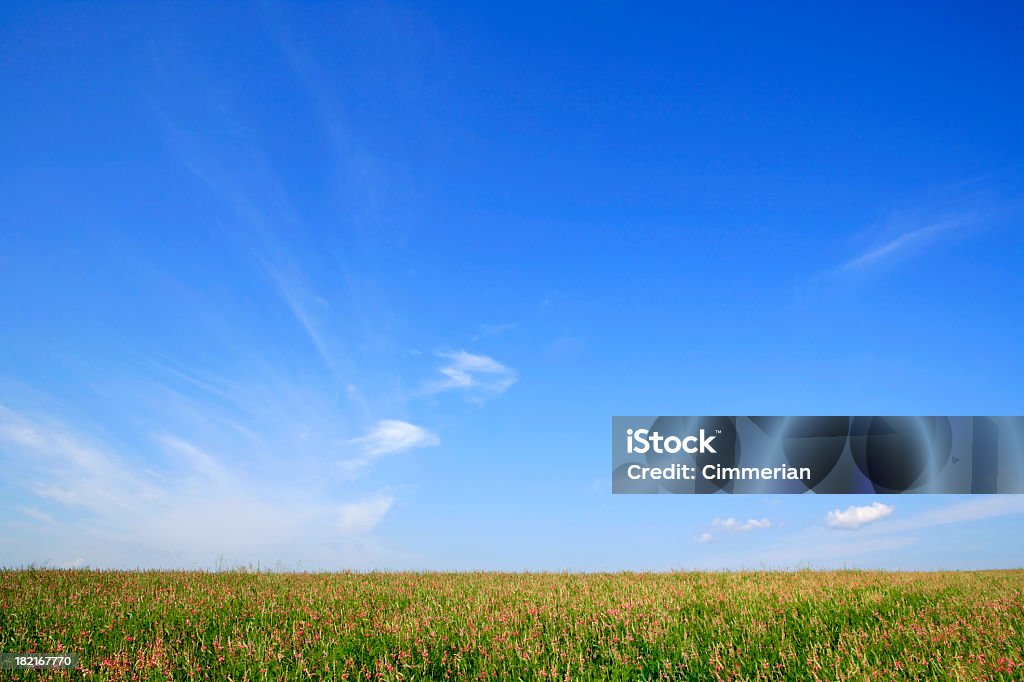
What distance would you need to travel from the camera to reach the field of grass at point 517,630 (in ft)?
20.0

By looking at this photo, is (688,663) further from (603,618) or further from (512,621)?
(512,621)

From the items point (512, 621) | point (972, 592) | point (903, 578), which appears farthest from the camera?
point (903, 578)

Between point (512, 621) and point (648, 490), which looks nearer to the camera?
point (512, 621)

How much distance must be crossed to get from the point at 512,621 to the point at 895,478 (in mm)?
10118

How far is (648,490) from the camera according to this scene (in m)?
14.1

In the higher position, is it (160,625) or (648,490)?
(648,490)

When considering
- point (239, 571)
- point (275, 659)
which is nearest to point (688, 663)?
point (275, 659)

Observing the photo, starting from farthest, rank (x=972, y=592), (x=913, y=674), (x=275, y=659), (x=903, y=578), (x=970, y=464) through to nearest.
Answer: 1. (x=970, y=464)
2. (x=903, y=578)
3. (x=972, y=592)
4. (x=275, y=659)
5. (x=913, y=674)

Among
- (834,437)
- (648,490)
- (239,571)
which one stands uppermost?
(834,437)

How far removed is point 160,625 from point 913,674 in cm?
721

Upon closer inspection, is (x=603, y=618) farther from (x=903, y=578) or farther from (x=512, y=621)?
(x=903, y=578)

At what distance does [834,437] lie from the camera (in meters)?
14.2

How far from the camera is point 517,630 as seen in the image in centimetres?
712

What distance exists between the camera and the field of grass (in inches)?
240
